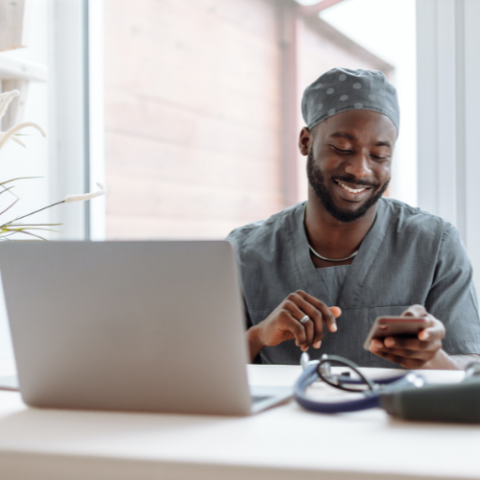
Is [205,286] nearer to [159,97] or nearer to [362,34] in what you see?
[362,34]

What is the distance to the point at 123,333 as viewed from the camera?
20.1 inches

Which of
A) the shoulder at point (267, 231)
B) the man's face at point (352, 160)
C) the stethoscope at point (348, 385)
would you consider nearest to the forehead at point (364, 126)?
the man's face at point (352, 160)

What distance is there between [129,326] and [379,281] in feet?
2.62

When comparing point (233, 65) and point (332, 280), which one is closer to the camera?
point (332, 280)

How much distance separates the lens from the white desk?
372 mm

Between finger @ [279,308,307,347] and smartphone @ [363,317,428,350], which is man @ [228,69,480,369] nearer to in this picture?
finger @ [279,308,307,347]

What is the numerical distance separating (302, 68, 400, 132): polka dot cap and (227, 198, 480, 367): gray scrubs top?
0.25m

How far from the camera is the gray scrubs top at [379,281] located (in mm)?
1163

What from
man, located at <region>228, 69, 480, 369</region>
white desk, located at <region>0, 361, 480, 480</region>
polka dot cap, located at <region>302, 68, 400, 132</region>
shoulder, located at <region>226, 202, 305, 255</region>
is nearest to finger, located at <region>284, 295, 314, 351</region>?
man, located at <region>228, 69, 480, 369</region>

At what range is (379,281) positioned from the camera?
1.20 meters

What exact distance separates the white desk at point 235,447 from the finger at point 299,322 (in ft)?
1.05

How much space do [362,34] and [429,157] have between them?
41cm

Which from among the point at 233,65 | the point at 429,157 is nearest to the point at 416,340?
the point at 429,157

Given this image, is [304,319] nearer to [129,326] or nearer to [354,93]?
[129,326]
